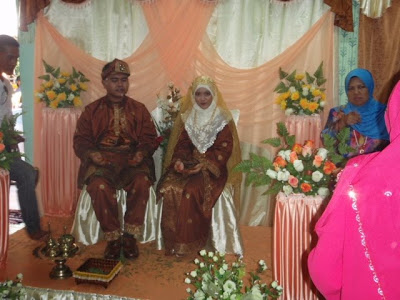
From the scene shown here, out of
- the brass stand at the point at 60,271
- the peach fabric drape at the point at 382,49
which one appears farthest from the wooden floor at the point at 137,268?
the peach fabric drape at the point at 382,49

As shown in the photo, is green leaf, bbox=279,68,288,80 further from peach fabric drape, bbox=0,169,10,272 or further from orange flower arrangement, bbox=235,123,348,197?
peach fabric drape, bbox=0,169,10,272

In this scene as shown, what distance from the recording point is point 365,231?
122 cm

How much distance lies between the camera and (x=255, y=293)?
1977 mm

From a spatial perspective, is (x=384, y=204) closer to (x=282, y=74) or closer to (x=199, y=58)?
(x=282, y=74)

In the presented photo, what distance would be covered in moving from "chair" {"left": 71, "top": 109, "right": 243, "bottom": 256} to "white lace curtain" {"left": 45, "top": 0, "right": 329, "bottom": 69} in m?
0.86

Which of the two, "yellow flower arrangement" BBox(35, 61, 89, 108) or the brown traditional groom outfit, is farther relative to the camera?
"yellow flower arrangement" BBox(35, 61, 89, 108)

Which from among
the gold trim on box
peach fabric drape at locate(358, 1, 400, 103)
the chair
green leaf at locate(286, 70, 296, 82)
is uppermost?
peach fabric drape at locate(358, 1, 400, 103)

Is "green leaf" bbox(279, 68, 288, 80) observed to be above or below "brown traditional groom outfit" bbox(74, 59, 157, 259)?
above

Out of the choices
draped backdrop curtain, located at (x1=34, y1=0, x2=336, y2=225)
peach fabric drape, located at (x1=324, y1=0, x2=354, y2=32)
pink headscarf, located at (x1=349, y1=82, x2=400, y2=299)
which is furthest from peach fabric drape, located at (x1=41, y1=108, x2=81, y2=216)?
pink headscarf, located at (x1=349, y1=82, x2=400, y2=299)

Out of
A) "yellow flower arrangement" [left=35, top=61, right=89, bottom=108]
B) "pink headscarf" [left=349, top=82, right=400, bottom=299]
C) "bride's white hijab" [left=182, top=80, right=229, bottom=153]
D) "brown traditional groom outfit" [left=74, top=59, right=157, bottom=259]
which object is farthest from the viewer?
"yellow flower arrangement" [left=35, top=61, right=89, bottom=108]

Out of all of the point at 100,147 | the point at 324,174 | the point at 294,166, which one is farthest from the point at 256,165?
the point at 100,147

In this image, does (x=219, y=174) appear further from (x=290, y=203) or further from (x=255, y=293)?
(x=255, y=293)

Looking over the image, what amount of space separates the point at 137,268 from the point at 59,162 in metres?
2.09

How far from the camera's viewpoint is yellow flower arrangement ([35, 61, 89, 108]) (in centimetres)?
521
